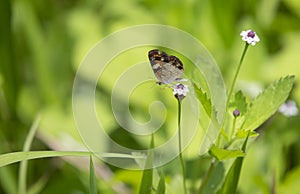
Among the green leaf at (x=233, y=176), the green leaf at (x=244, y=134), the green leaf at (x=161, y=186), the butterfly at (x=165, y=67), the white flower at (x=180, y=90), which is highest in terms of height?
the butterfly at (x=165, y=67)

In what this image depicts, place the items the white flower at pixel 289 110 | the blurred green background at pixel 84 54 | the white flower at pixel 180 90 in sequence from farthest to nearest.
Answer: the blurred green background at pixel 84 54, the white flower at pixel 289 110, the white flower at pixel 180 90

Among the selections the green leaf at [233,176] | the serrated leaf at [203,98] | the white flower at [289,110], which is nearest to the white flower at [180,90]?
the serrated leaf at [203,98]

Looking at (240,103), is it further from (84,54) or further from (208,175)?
(84,54)

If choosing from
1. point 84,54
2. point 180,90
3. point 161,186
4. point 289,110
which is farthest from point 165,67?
point 84,54

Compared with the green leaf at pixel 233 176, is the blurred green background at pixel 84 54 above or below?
above

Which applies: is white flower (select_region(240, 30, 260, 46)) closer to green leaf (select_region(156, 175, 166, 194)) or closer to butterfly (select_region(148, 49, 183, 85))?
butterfly (select_region(148, 49, 183, 85))

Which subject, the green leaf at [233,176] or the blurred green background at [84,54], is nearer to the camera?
the green leaf at [233,176]

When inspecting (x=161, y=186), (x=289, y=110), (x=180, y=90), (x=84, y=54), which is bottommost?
(x=161, y=186)

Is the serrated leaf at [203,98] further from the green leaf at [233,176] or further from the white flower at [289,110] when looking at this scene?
the white flower at [289,110]
